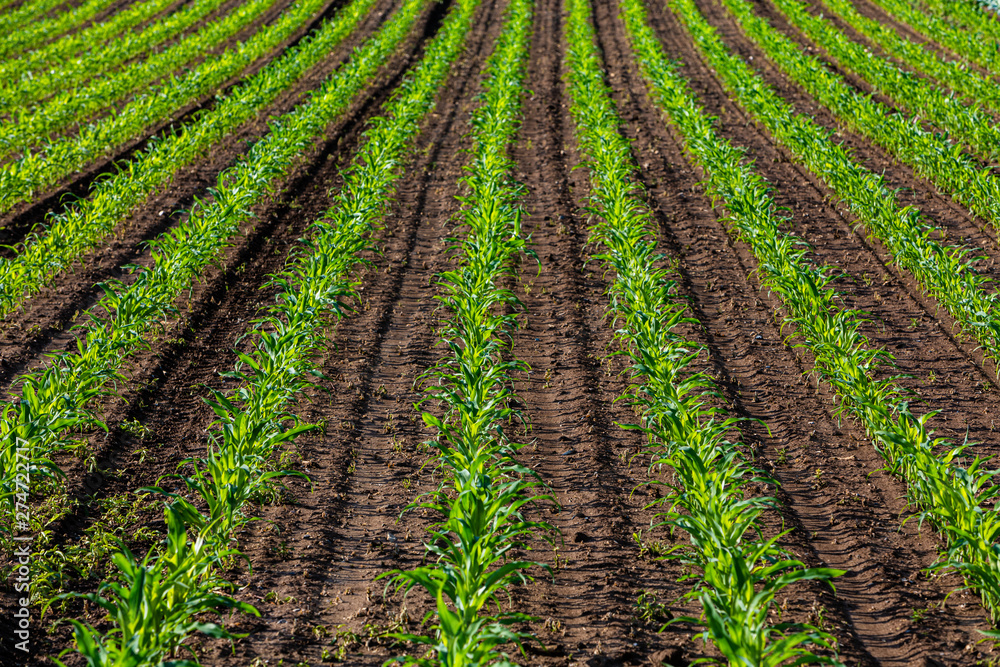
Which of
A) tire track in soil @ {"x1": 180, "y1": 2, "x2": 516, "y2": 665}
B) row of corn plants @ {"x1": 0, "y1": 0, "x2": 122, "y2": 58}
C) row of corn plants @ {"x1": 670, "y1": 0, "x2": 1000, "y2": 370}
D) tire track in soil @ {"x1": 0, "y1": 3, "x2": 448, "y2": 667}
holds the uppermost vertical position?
row of corn plants @ {"x1": 0, "y1": 0, "x2": 122, "y2": 58}

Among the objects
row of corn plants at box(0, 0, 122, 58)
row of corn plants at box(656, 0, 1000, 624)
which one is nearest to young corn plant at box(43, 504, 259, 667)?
row of corn plants at box(656, 0, 1000, 624)

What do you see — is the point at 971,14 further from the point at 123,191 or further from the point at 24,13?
the point at 24,13

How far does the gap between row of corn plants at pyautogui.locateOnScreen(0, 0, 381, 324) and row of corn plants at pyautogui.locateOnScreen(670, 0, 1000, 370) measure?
26.7 feet

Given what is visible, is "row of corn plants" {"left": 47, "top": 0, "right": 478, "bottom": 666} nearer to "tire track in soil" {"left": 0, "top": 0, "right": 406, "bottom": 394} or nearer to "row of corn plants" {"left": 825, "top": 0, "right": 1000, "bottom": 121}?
"tire track in soil" {"left": 0, "top": 0, "right": 406, "bottom": 394}

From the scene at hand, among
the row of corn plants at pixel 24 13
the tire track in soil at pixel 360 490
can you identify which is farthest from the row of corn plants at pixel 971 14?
the row of corn plants at pixel 24 13

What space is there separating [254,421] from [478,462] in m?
1.60

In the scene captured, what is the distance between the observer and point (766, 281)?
27.6 feet

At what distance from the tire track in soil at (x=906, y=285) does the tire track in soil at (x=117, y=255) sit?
24.4ft

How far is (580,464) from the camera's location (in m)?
5.88

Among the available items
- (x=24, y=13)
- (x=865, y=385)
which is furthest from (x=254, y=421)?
(x=24, y=13)

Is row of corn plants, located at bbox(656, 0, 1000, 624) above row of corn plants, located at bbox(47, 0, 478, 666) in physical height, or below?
below

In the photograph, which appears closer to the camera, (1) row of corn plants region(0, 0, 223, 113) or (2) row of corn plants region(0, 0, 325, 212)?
(2) row of corn plants region(0, 0, 325, 212)

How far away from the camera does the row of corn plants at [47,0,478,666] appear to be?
3.87 m

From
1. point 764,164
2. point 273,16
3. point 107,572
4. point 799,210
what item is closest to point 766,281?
point 799,210
